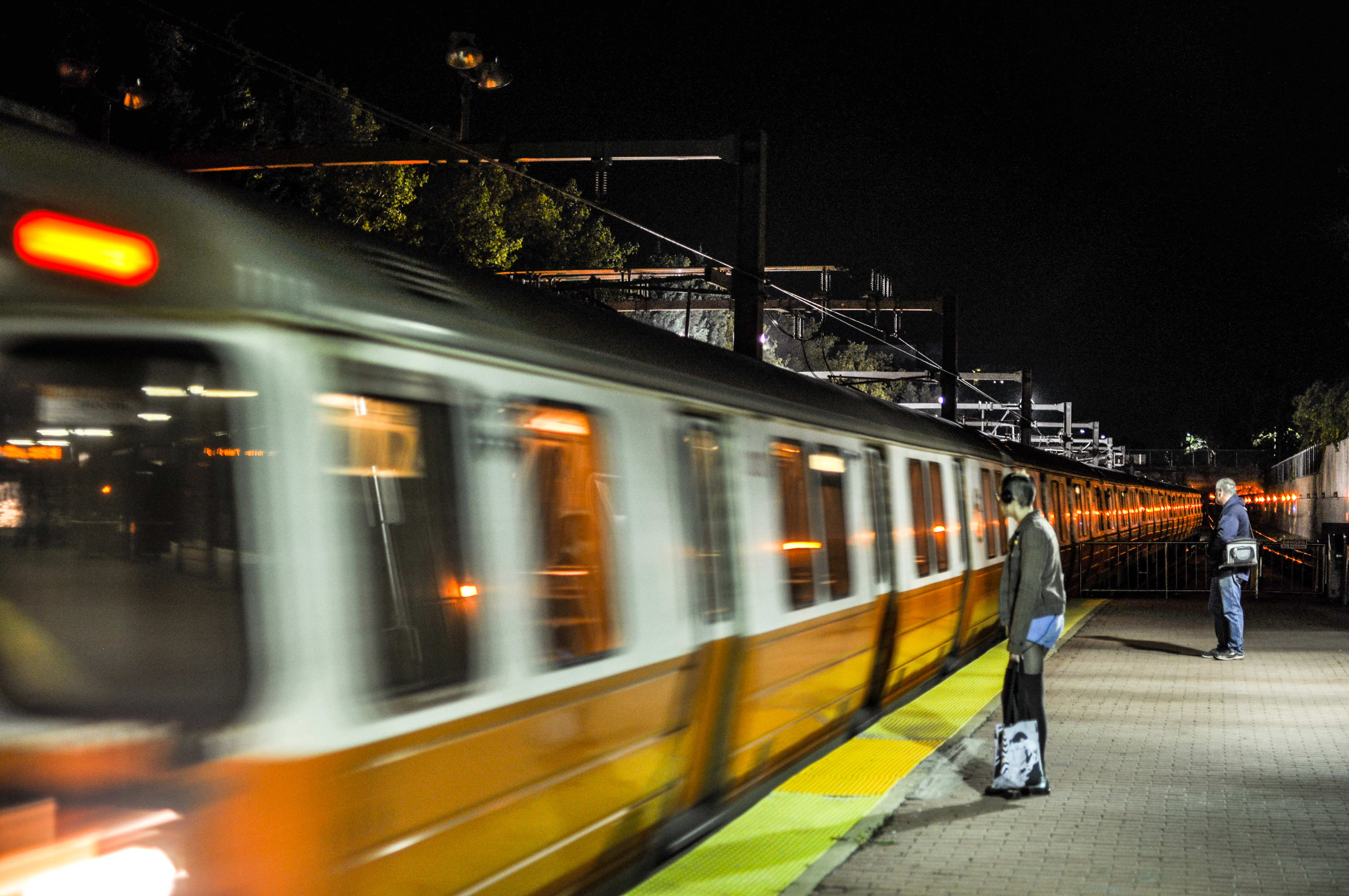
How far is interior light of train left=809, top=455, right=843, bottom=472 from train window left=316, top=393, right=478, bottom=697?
4.27 m

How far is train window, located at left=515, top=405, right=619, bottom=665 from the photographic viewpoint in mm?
4500

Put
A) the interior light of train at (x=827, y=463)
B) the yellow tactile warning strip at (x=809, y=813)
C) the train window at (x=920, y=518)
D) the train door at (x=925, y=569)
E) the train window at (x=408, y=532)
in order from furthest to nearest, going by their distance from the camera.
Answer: the train window at (x=920, y=518) < the train door at (x=925, y=569) < the interior light of train at (x=827, y=463) < the yellow tactile warning strip at (x=809, y=813) < the train window at (x=408, y=532)

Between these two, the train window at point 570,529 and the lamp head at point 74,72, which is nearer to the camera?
the train window at point 570,529

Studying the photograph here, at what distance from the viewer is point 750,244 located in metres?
14.8

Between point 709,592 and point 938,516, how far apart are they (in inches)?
242

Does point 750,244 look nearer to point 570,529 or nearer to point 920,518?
point 920,518

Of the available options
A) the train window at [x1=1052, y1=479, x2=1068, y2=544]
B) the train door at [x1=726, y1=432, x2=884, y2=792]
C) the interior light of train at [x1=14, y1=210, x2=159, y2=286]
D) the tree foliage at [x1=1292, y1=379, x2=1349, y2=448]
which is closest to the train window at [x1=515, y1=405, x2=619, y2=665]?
the interior light of train at [x1=14, y1=210, x2=159, y2=286]

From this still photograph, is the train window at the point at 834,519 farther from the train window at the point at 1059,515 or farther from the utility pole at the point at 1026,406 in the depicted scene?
the utility pole at the point at 1026,406

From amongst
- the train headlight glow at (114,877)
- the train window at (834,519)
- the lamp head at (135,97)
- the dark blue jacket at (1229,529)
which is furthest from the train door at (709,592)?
the lamp head at (135,97)

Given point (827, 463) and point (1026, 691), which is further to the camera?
point (827, 463)

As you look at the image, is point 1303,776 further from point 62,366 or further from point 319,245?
point 62,366

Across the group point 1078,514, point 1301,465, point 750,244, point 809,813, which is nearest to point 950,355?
point 1078,514

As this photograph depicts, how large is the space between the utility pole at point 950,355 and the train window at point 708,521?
58.8 feet

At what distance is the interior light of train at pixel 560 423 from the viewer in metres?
4.56
